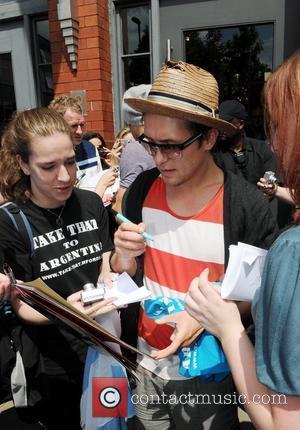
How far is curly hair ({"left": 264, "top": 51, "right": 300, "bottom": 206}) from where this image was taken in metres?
0.79

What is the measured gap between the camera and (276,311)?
28.1 inches

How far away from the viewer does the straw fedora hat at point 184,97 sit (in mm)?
1258

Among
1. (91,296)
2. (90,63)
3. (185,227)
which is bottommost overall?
(91,296)

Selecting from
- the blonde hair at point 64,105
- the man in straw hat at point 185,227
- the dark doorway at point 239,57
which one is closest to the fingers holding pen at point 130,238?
the man in straw hat at point 185,227

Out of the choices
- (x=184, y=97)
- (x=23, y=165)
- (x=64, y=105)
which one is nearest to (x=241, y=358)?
(x=184, y=97)

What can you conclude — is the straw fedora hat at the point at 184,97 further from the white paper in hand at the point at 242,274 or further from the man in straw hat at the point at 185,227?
the white paper in hand at the point at 242,274

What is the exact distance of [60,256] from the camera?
5.06 ft

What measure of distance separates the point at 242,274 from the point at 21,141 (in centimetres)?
113

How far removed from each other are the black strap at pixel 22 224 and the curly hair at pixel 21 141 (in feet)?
0.36

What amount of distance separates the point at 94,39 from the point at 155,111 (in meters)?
2.69

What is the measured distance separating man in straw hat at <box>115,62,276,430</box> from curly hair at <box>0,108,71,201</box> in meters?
0.44

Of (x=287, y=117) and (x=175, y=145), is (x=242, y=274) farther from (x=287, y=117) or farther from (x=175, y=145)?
(x=175, y=145)

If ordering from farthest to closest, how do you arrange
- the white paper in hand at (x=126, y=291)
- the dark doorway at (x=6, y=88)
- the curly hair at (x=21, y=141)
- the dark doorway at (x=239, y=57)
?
1. the dark doorway at (x=6, y=88)
2. the dark doorway at (x=239, y=57)
3. the curly hair at (x=21, y=141)
4. the white paper in hand at (x=126, y=291)

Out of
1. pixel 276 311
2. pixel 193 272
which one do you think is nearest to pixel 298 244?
pixel 276 311
